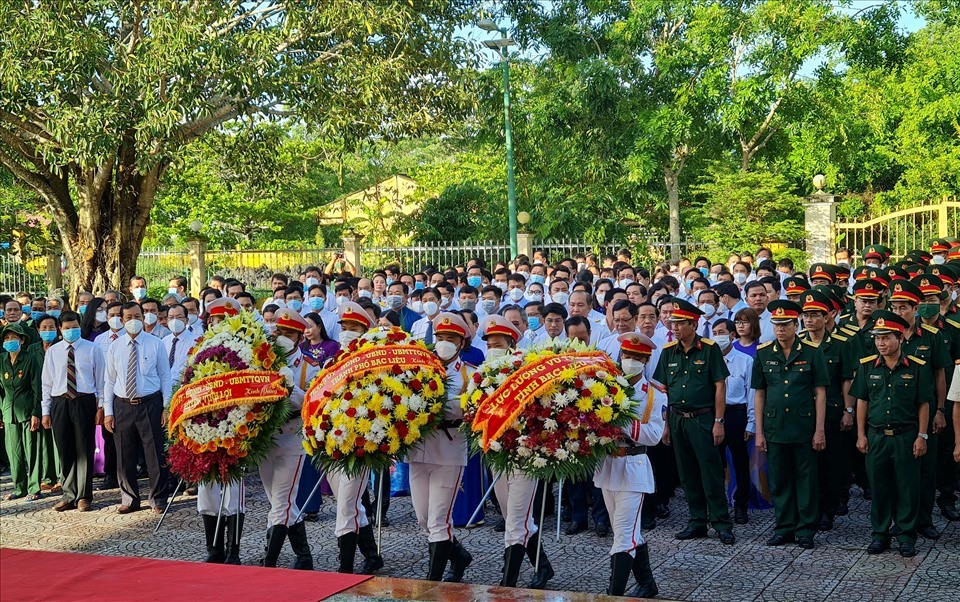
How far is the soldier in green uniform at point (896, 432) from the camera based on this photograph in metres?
7.91

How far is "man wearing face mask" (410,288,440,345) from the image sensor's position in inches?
481

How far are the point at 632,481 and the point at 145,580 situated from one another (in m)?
2.96

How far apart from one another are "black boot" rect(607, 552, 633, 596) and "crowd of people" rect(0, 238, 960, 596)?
0.01 metres

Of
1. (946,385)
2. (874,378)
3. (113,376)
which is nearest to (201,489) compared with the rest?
(113,376)

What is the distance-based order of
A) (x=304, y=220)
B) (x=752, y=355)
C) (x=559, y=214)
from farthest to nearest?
(x=304, y=220)
(x=559, y=214)
(x=752, y=355)

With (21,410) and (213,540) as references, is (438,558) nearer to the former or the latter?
(213,540)

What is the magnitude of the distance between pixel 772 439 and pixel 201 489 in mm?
4364

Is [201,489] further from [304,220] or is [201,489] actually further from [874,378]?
[304,220]

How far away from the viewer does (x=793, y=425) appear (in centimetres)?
828

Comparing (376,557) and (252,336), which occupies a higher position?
(252,336)

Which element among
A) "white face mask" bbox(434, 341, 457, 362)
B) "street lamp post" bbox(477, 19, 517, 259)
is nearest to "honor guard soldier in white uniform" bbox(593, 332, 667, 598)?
"white face mask" bbox(434, 341, 457, 362)

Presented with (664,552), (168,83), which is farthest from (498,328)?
(168,83)

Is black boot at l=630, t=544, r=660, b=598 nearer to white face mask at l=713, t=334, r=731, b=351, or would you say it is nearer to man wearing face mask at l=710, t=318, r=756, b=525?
man wearing face mask at l=710, t=318, r=756, b=525

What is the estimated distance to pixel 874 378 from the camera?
8.05 meters
